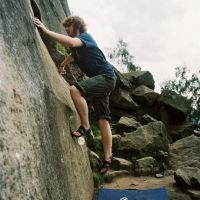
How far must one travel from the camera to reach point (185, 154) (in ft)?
39.0

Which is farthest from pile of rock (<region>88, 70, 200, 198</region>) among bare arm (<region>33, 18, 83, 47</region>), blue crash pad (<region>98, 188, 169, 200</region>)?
bare arm (<region>33, 18, 83, 47</region>)

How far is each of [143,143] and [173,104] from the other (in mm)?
7777

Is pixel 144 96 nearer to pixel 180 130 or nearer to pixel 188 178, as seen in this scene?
pixel 180 130

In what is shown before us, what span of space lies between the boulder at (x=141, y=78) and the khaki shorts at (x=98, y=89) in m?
12.2

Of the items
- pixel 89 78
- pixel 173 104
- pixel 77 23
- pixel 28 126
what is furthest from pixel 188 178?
pixel 173 104

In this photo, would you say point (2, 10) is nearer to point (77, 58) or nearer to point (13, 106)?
point (13, 106)

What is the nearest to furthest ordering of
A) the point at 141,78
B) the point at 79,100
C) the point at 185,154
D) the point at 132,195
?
the point at 79,100 → the point at 132,195 → the point at 185,154 → the point at 141,78

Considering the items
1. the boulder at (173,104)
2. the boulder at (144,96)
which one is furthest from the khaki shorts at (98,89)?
the boulder at (173,104)

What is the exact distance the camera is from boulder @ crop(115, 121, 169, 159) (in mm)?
11102

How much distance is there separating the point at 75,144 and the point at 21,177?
3421 millimetres

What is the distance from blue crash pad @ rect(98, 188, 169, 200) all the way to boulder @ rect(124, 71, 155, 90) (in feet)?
37.6

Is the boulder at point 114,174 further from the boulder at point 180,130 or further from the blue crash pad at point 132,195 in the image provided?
the boulder at point 180,130

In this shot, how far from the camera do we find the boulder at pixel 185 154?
10977mm

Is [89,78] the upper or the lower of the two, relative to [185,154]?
upper
